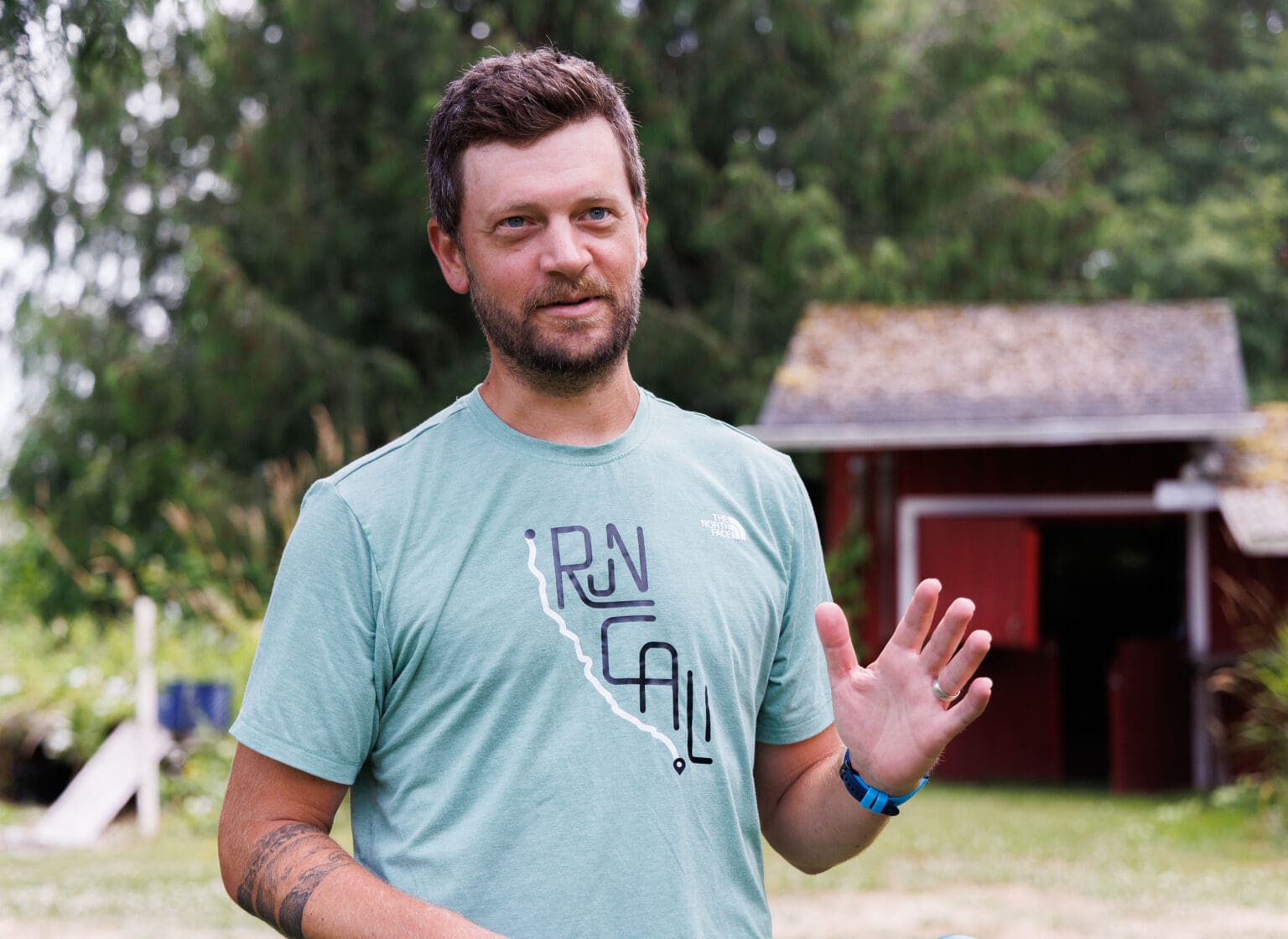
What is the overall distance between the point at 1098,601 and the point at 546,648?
19.4m

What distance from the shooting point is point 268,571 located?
12227 mm

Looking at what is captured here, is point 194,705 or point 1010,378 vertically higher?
point 1010,378

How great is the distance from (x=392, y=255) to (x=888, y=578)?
883 cm

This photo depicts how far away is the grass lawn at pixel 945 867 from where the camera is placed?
Answer: 293 inches

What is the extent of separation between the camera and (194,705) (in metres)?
10.5

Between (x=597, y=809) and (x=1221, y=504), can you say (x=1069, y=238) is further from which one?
(x=597, y=809)

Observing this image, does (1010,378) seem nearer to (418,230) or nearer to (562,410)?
(418,230)

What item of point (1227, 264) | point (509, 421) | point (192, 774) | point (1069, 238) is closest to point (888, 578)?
point (192, 774)

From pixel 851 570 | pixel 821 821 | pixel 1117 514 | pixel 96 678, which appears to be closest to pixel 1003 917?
pixel 821 821

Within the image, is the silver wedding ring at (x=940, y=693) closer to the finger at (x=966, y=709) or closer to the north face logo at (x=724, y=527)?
the finger at (x=966, y=709)

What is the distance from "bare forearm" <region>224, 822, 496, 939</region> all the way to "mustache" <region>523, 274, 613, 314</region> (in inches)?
30.1

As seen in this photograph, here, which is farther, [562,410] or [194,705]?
[194,705]

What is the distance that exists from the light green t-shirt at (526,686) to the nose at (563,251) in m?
0.24

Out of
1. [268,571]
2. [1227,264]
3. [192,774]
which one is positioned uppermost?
[1227,264]
